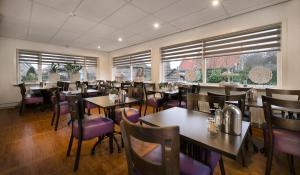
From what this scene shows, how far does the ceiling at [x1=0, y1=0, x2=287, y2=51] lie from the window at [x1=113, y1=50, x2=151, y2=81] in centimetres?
141

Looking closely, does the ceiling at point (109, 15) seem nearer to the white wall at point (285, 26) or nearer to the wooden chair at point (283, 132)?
the white wall at point (285, 26)

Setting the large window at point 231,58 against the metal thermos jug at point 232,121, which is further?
the large window at point 231,58

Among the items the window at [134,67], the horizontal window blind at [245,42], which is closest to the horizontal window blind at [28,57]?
the window at [134,67]

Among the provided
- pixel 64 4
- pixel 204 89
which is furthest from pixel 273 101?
pixel 64 4

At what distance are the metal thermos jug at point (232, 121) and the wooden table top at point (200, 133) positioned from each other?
1.5 inches

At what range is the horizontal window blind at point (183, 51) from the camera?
159 inches

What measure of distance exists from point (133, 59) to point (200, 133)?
18.5 feet

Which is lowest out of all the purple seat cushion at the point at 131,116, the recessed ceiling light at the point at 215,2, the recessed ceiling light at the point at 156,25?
the purple seat cushion at the point at 131,116

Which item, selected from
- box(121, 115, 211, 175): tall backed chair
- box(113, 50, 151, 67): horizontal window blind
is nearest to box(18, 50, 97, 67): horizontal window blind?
box(113, 50, 151, 67): horizontal window blind

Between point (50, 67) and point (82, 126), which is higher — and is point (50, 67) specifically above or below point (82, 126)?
above

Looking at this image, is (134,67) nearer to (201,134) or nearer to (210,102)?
(210,102)

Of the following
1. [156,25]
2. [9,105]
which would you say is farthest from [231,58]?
[9,105]

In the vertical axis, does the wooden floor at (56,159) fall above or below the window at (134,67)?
below

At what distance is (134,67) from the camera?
636 cm
